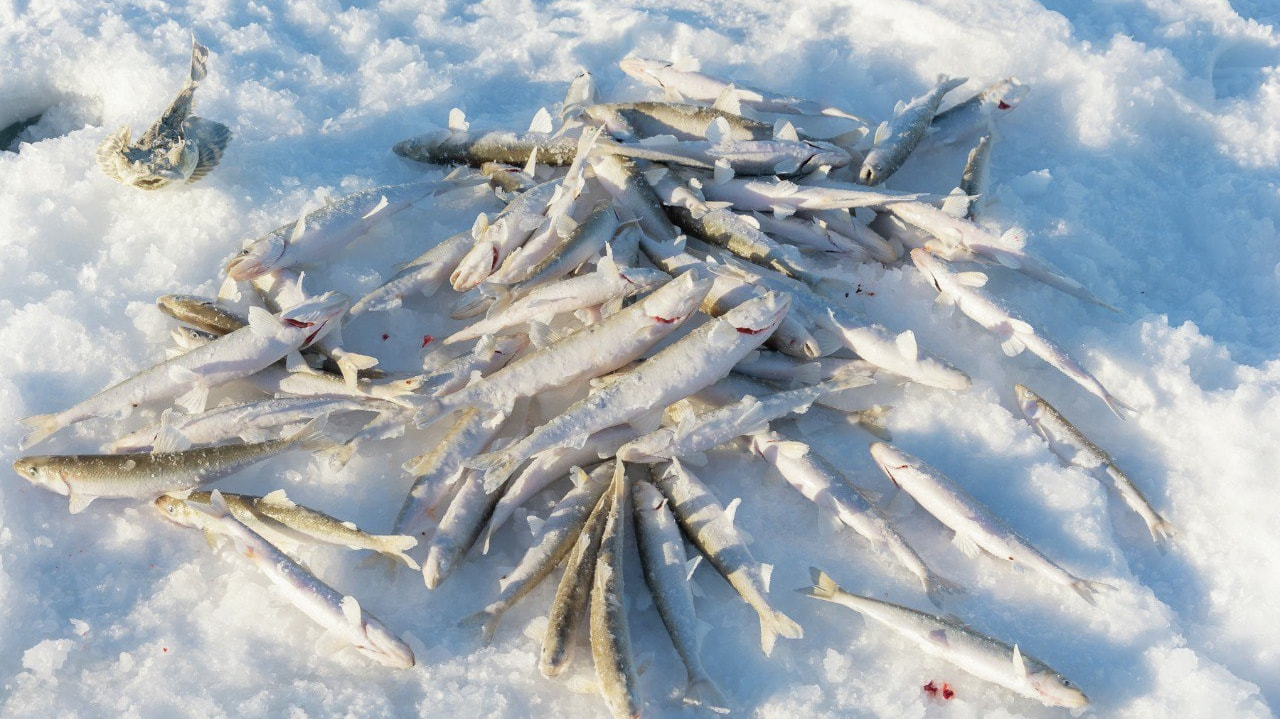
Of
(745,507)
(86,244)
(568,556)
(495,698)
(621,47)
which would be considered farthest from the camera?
(621,47)

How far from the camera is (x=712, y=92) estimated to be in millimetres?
6215

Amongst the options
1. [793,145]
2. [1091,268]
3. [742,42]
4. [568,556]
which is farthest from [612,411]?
[742,42]

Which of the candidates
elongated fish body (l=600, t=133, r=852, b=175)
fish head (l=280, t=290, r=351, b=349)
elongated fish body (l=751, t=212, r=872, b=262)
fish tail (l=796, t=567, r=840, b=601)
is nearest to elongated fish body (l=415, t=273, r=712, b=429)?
fish head (l=280, t=290, r=351, b=349)

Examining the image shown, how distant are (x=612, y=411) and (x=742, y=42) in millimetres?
4061

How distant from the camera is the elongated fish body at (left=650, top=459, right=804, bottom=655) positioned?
13.0 ft

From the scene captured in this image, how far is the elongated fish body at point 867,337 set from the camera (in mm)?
4824

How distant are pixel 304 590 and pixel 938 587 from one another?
9.54 ft

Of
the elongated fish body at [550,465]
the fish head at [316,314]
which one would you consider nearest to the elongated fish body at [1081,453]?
the elongated fish body at [550,465]

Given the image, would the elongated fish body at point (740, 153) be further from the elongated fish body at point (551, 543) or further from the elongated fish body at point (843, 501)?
the elongated fish body at point (551, 543)

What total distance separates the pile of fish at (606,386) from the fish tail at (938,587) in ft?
0.05

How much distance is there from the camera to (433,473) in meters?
4.34

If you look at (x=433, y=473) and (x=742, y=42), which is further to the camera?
(x=742, y=42)

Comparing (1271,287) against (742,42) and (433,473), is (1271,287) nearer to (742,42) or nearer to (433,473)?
(742,42)

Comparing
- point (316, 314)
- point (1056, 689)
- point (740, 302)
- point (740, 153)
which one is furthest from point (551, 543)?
point (740, 153)
